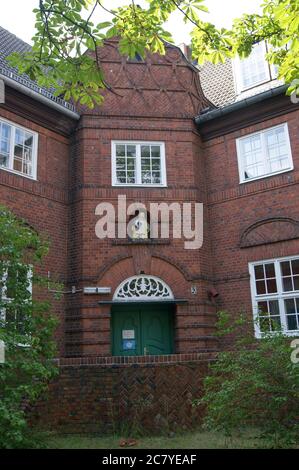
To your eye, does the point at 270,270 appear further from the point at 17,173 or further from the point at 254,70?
the point at 17,173

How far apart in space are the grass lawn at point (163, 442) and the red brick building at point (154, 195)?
3.32 m

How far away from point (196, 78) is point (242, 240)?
5.64m

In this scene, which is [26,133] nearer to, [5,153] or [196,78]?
[5,153]

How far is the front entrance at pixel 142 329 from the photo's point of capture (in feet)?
40.0

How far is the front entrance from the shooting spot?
12.2 meters

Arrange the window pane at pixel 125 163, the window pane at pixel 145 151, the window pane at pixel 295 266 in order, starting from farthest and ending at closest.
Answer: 1. the window pane at pixel 145 151
2. the window pane at pixel 125 163
3. the window pane at pixel 295 266

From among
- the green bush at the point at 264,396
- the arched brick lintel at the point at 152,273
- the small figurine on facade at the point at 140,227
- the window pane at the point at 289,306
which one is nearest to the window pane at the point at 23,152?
the small figurine on facade at the point at 140,227

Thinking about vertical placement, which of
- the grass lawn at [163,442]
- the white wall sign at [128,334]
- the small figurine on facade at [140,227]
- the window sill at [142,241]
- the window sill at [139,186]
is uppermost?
the window sill at [139,186]

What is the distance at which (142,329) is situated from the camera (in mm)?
12398

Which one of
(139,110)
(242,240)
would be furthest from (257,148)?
(139,110)

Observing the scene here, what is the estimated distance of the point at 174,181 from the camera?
13281mm

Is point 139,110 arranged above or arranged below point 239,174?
above

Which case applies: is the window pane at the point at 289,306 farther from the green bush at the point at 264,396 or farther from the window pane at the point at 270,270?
the green bush at the point at 264,396
